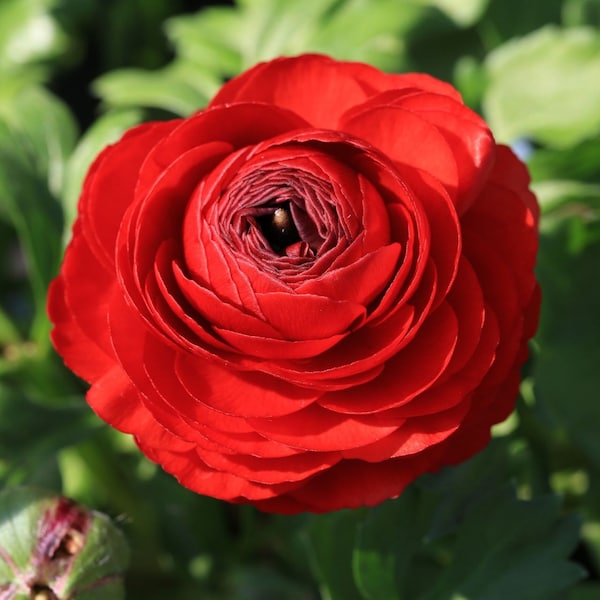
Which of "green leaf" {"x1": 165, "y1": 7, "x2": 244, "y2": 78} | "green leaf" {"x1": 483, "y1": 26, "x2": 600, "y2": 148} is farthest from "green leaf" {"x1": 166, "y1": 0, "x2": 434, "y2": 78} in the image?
"green leaf" {"x1": 483, "y1": 26, "x2": 600, "y2": 148}

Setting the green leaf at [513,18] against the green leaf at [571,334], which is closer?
the green leaf at [571,334]

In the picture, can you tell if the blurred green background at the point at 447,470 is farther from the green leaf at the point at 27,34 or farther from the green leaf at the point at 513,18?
the green leaf at the point at 27,34

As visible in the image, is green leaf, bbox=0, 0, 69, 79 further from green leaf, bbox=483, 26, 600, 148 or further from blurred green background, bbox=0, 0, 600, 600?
green leaf, bbox=483, 26, 600, 148

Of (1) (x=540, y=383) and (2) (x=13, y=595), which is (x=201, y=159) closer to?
(2) (x=13, y=595)

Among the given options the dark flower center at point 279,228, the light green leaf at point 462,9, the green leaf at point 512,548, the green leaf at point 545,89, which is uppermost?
the dark flower center at point 279,228

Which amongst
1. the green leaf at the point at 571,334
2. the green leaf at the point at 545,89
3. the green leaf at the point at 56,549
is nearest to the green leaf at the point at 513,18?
the green leaf at the point at 545,89

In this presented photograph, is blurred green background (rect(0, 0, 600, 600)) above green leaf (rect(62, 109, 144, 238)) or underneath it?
underneath
